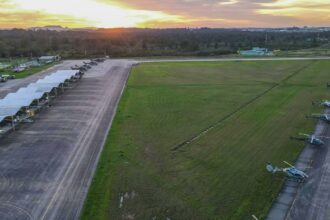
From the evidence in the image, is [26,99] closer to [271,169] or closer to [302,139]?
[271,169]

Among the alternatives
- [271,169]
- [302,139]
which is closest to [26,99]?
[271,169]

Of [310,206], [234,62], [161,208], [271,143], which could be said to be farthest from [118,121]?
[234,62]

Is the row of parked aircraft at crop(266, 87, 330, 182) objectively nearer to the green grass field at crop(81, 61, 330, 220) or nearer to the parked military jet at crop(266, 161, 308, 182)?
the parked military jet at crop(266, 161, 308, 182)

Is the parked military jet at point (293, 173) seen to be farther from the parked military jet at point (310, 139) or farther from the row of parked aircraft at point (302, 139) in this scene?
the parked military jet at point (310, 139)

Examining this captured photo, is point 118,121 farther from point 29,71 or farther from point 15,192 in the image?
point 29,71

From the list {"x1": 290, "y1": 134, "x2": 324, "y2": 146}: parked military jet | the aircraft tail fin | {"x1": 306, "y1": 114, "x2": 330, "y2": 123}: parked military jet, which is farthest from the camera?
{"x1": 306, "y1": 114, "x2": 330, "y2": 123}: parked military jet

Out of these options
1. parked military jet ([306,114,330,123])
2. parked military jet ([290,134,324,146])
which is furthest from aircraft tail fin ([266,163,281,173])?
parked military jet ([306,114,330,123])

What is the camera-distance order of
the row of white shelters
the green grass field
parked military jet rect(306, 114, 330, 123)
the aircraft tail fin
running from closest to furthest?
the green grass field, the aircraft tail fin, the row of white shelters, parked military jet rect(306, 114, 330, 123)
